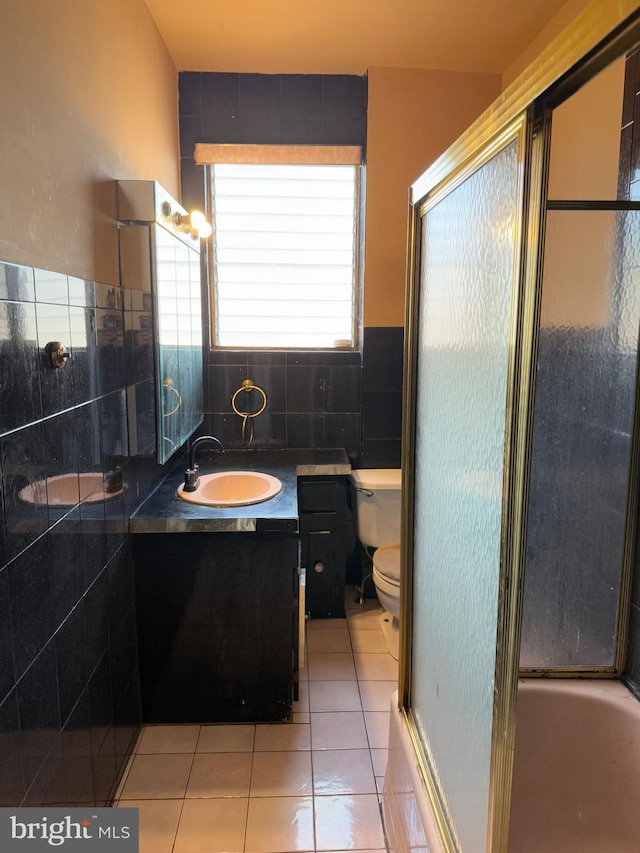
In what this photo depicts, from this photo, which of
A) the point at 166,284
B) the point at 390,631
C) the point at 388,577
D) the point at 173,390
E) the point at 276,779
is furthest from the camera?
the point at 390,631

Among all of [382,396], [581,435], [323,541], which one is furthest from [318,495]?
[581,435]

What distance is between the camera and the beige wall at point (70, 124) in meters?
1.23

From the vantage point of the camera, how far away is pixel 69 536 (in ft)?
4.88

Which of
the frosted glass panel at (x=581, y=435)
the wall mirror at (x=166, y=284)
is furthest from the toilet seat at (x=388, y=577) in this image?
the wall mirror at (x=166, y=284)

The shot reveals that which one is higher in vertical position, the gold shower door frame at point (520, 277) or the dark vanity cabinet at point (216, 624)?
the gold shower door frame at point (520, 277)

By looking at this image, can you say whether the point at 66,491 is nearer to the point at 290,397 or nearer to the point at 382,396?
the point at 290,397

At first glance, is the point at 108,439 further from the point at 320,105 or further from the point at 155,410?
the point at 320,105

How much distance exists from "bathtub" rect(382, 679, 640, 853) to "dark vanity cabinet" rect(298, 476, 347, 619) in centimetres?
130

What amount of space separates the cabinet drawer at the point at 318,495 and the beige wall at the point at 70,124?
1361mm

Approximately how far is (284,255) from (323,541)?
1.42 m

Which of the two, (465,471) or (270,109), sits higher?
(270,109)

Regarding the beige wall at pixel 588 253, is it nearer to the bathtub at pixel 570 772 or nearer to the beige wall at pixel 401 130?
the bathtub at pixel 570 772

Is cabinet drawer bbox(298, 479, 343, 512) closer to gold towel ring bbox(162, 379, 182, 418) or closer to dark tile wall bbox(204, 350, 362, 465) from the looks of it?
dark tile wall bbox(204, 350, 362, 465)

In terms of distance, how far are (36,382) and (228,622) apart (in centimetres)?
120
